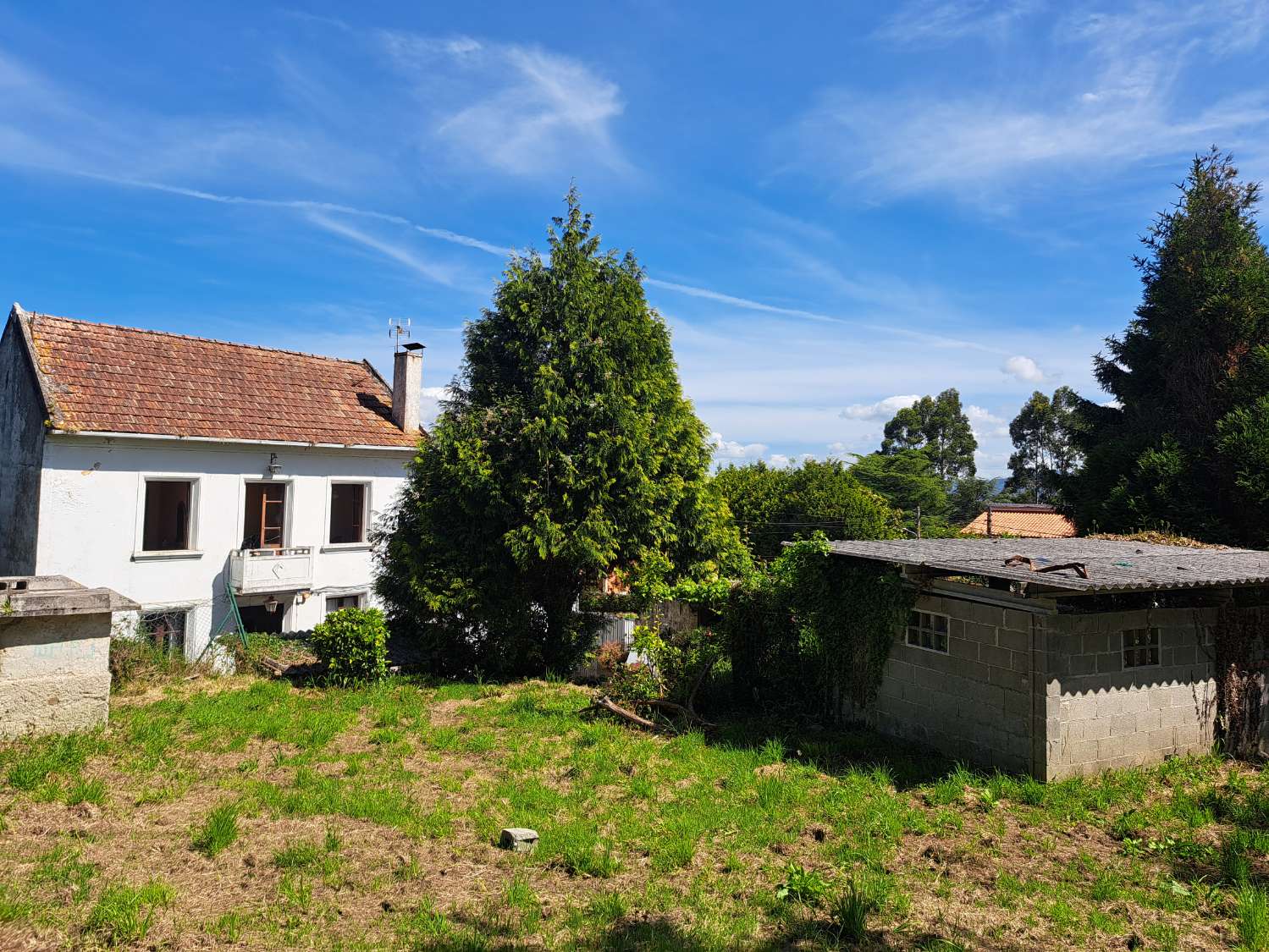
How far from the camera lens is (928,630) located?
9969mm

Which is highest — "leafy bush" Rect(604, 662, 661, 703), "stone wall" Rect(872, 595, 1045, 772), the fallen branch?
"stone wall" Rect(872, 595, 1045, 772)

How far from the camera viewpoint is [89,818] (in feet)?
23.0

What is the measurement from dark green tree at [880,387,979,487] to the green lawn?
5298 centimetres

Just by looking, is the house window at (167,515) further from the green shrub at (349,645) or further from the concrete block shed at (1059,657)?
the concrete block shed at (1059,657)

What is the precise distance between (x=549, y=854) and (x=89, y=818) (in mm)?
4450

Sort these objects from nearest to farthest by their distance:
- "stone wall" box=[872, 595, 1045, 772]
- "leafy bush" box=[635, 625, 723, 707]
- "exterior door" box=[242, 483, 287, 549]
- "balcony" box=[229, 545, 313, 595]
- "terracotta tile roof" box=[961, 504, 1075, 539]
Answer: "stone wall" box=[872, 595, 1045, 772] < "leafy bush" box=[635, 625, 723, 707] < "balcony" box=[229, 545, 313, 595] < "exterior door" box=[242, 483, 287, 549] < "terracotta tile roof" box=[961, 504, 1075, 539]

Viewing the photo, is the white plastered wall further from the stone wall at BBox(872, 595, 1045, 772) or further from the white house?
the stone wall at BBox(872, 595, 1045, 772)

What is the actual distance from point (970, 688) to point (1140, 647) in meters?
2.17

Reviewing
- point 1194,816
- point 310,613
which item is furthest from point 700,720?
point 310,613

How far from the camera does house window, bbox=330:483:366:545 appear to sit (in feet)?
66.8

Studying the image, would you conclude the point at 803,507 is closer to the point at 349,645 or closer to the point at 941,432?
the point at 349,645

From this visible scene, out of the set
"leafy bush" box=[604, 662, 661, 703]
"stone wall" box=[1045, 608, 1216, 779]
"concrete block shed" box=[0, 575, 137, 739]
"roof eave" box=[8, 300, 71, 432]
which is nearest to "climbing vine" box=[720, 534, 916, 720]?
"leafy bush" box=[604, 662, 661, 703]

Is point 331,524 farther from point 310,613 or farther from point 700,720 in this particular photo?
point 700,720

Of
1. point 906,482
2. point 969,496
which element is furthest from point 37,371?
point 969,496
